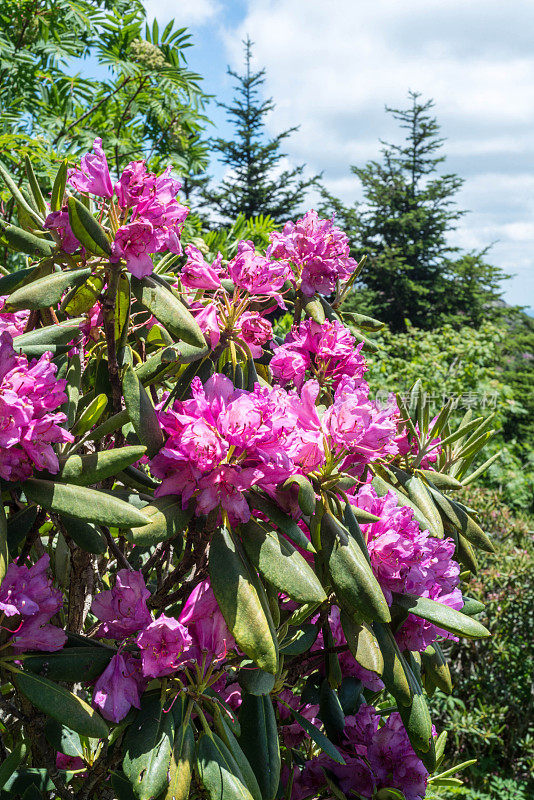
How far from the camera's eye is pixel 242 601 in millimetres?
807

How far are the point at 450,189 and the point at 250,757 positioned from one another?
69.5ft

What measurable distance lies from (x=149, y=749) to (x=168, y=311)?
0.59 m

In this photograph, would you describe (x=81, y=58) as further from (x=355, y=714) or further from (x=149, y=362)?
(x=355, y=714)

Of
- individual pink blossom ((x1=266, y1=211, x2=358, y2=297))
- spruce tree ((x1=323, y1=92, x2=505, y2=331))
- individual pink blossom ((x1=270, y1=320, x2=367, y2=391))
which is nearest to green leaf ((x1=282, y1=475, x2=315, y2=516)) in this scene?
individual pink blossom ((x1=270, y1=320, x2=367, y2=391))

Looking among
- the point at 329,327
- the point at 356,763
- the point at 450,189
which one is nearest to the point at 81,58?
the point at 329,327

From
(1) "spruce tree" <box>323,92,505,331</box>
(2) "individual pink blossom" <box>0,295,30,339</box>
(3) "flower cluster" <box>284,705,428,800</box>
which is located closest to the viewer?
(2) "individual pink blossom" <box>0,295,30,339</box>

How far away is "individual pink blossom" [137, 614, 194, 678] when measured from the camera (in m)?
0.88

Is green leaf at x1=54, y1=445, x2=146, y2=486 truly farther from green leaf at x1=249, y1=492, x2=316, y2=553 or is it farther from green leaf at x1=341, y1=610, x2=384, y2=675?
green leaf at x1=341, y1=610, x2=384, y2=675

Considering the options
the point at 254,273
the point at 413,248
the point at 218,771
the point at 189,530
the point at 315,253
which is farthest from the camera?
the point at 413,248

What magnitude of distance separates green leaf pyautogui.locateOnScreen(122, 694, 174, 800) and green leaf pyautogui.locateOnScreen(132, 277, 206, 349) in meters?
0.52

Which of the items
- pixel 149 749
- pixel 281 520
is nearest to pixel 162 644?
pixel 149 749

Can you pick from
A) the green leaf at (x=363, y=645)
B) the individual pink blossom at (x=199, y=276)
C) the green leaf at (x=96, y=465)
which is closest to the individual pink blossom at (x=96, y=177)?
the individual pink blossom at (x=199, y=276)

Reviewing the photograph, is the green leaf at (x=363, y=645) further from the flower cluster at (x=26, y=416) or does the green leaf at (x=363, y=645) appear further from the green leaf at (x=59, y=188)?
the green leaf at (x=59, y=188)

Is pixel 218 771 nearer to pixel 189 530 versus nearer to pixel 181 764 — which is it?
pixel 181 764
